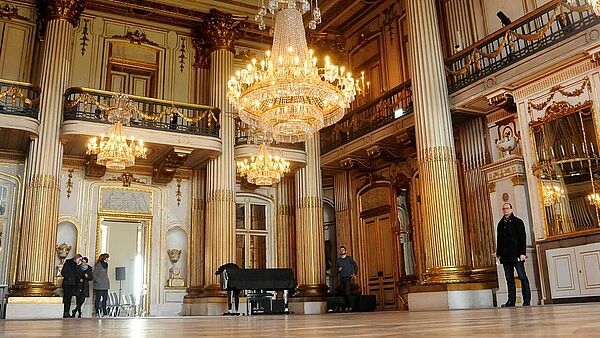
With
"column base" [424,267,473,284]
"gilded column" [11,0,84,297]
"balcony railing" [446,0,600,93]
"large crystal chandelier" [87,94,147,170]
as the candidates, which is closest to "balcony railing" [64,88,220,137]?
"gilded column" [11,0,84,297]

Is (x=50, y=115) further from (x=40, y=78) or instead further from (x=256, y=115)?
(x=256, y=115)

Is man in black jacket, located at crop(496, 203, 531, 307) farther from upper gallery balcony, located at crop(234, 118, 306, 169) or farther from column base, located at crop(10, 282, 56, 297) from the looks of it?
column base, located at crop(10, 282, 56, 297)

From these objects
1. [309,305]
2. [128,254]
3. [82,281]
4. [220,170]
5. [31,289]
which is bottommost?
[309,305]

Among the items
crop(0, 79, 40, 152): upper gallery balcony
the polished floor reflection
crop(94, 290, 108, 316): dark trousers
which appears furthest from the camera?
crop(94, 290, 108, 316): dark trousers

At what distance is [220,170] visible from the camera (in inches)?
495

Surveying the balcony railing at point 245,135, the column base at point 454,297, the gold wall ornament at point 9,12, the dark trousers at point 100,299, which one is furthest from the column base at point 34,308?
the column base at point 454,297

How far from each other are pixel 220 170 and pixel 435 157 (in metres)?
5.17

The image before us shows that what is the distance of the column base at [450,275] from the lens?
29.1ft

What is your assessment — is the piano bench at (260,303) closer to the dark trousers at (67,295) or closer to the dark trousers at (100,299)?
the dark trousers at (100,299)

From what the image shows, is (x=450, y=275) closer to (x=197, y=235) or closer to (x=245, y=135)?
(x=245, y=135)

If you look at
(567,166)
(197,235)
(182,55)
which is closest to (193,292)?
(197,235)

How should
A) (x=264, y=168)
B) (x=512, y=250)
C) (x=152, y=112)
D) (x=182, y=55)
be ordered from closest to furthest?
(x=512, y=250) < (x=264, y=168) < (x=152, y=112) < (x=182, y=55)

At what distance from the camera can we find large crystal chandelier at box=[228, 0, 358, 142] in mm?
7934

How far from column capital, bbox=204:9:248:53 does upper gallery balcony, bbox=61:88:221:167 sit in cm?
185
